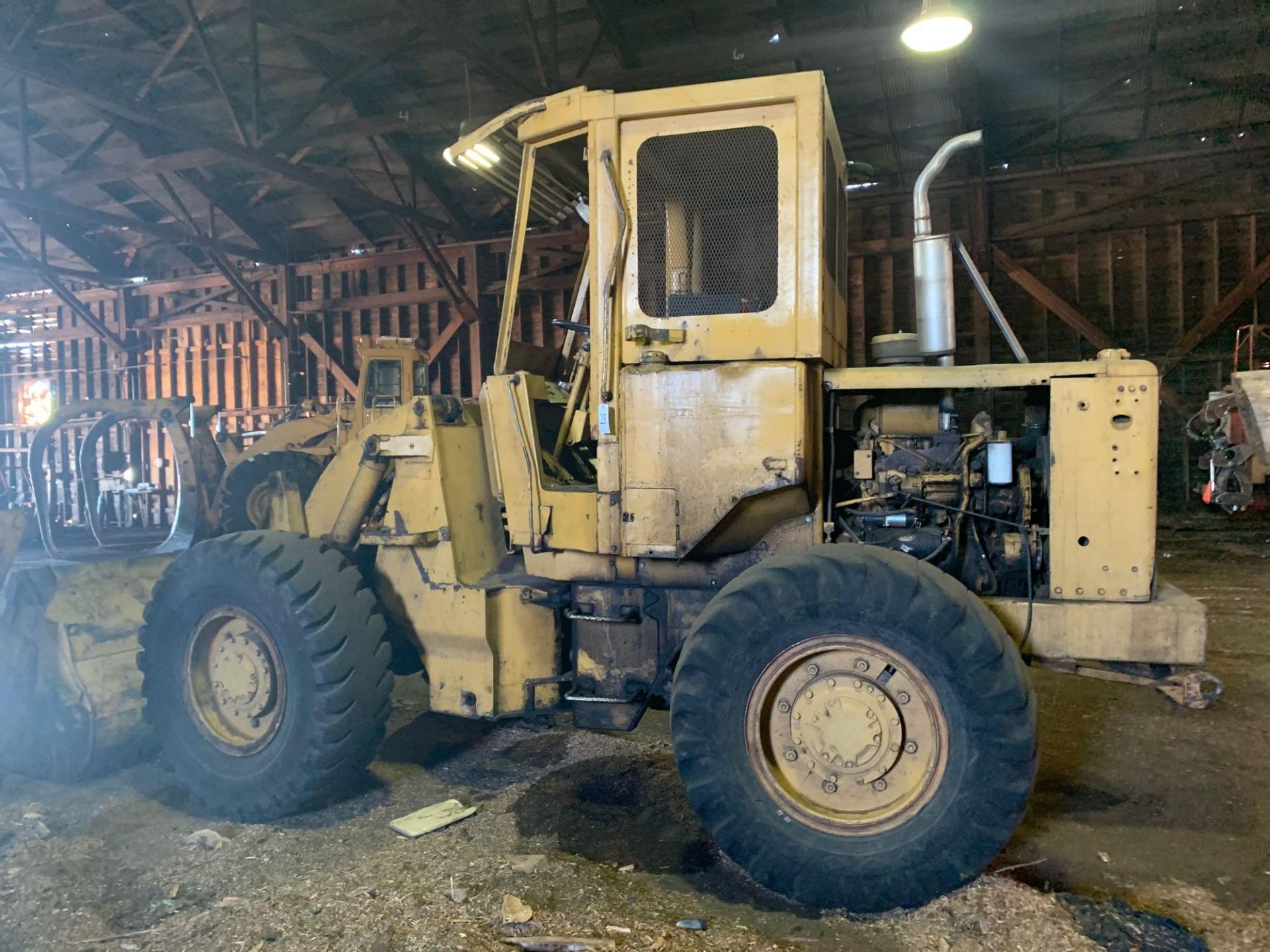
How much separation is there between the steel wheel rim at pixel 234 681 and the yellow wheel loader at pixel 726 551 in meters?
0.02

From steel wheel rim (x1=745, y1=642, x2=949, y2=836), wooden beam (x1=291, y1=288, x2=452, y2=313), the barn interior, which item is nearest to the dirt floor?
the barn interior

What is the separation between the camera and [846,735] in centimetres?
309

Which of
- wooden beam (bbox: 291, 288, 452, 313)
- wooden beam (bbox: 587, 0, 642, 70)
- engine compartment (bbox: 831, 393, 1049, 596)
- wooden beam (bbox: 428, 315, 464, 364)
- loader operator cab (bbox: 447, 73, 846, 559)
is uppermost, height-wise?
wooden beam (bbox: 587, 0, 642, 70)

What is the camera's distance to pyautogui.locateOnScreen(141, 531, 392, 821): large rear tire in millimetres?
3861

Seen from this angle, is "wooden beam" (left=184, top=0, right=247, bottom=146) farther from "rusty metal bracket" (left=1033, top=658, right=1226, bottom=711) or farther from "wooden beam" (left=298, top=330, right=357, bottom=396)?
"rusty metal bracket" (left=1033, top=658, right=1226, bottom=711)

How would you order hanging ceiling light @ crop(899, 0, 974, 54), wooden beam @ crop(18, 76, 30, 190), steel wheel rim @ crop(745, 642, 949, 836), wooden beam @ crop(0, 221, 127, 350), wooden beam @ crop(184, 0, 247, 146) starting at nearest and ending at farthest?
1. steel wheel rim @ crop(745, 642, 949, 836)
2. hanging ceiling light @ crop(899, 0, 974, 54)
3. wooden beam @ crop(184, 0, 247, 146)
4. wooden beam @ crop(18, 76, 30, 190)
5. wooden beam @ crop(0, 221, 127, 350)

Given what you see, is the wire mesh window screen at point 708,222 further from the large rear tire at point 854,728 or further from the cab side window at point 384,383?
the cab side window at point 384,383

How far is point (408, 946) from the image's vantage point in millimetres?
2883

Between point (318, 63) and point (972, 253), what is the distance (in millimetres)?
9023

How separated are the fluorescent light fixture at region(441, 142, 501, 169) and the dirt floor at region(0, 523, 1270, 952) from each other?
128 inches

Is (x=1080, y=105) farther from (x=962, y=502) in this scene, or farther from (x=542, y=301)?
(x=962, y=502)

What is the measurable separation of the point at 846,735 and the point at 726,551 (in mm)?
930

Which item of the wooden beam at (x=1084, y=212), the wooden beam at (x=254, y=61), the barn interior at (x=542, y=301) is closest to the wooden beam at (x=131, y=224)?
the barn interior at (x=542, y=301)

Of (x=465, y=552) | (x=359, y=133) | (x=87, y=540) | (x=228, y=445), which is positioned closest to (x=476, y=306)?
(x=359, y=133)
